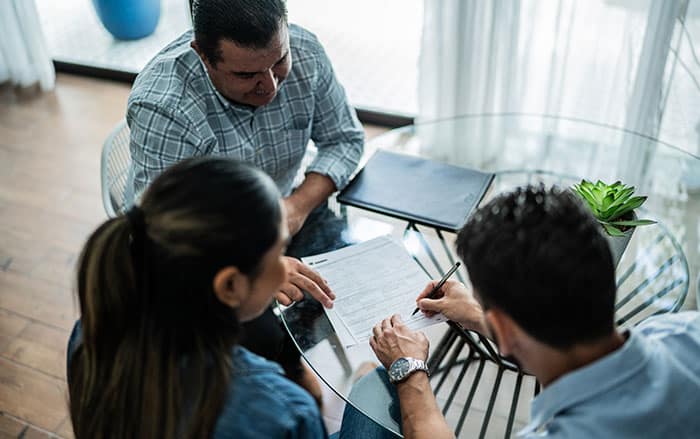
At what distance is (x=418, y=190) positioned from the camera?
1579 mm

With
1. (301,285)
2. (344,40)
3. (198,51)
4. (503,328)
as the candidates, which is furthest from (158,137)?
(344,40)

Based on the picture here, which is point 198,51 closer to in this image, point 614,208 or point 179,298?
point 179,298

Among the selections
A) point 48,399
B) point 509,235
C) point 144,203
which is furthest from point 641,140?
point 48,399

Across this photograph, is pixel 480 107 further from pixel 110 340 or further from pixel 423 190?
pixel 110 340

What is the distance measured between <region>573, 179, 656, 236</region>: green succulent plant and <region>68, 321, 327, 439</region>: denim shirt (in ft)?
2.10

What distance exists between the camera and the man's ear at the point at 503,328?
839 millimetres

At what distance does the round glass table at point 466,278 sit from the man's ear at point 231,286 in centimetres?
44

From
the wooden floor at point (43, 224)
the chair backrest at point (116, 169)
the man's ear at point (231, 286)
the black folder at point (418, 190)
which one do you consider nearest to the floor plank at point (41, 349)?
the wooden floor at point (43, 224)

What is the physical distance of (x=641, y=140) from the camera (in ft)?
6.97

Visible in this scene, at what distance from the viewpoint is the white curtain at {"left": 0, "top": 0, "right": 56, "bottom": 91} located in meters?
3.07

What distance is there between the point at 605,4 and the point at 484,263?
1.56 meters

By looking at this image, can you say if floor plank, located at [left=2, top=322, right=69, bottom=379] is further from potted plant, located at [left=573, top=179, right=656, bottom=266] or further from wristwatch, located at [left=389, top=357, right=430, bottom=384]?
potted plant, located at [left=573, top=179, right=656, bottom=266]

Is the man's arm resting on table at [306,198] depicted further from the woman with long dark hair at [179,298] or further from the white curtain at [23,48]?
Answer: the white curtain at [23,48]

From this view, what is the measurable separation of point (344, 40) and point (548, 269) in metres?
2.41
